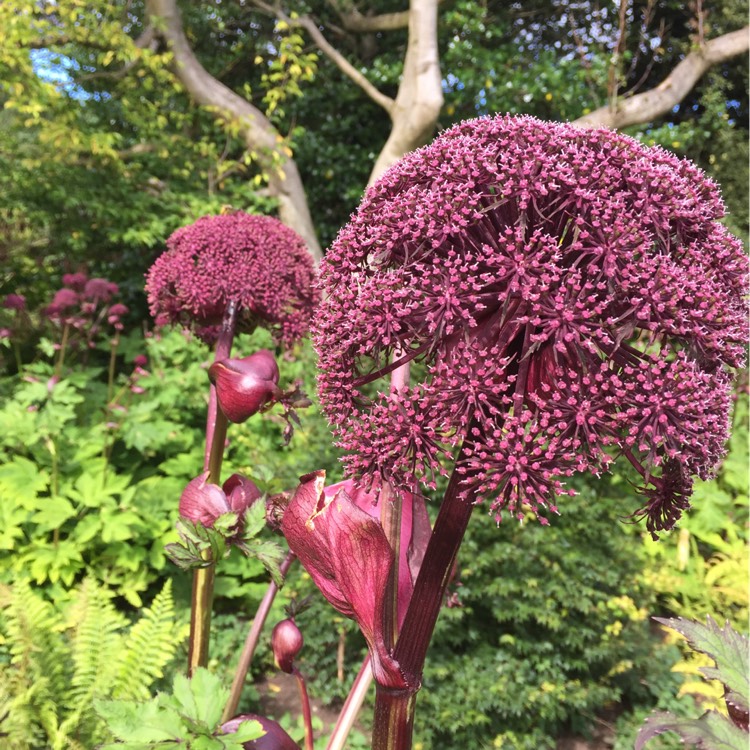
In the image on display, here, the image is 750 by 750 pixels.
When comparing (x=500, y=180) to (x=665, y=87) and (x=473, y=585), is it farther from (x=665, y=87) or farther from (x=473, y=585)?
(x=665, y=87)

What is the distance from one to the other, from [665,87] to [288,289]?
8.49 metres

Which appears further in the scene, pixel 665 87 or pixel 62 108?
pixel 665 87

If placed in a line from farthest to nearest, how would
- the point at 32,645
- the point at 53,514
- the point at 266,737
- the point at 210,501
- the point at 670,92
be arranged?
→ the point at 670,92 < the point at 53,514 < the point at 32,645 < the point at 210,501 < the point at 266,737

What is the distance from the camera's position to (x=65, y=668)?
2600mm

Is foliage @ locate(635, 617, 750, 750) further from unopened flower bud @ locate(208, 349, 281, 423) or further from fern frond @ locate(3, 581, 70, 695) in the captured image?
fern frond @ locate(3, 581, 70, 695)

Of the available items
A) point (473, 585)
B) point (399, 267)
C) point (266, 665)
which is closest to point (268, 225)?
point (399, 267)

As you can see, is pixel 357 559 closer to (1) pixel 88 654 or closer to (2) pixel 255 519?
(2) pixel 255 519

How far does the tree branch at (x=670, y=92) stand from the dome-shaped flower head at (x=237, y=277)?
688 centimetres

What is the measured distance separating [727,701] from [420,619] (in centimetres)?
43

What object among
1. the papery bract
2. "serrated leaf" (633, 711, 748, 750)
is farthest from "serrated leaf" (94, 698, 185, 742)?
"serrated leaf" (633, 711, 748, 750)

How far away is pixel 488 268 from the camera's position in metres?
0.82

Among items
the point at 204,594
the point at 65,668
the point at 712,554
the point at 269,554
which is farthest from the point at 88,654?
the point at 712,554

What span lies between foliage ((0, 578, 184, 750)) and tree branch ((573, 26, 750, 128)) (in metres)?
7.35

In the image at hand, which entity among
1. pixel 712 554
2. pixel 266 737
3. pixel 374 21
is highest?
pixel 374 21
